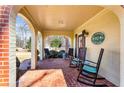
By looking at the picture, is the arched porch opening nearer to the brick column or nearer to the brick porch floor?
the brick porch floor

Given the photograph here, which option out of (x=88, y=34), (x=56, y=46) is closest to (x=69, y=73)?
(x=88, y=34)

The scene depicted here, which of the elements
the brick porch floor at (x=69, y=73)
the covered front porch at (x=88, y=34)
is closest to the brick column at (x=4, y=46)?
the covered front porch at (x=88, y=34)

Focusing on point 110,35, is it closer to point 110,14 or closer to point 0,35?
point 110,14

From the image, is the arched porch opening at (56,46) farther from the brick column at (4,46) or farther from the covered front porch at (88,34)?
the brick column at (4,46)

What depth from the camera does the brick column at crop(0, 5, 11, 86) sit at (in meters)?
2.53

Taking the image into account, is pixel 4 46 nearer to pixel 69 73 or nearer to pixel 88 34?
pixel 69 73

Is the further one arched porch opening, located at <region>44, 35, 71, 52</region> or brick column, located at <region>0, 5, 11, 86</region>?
arched porch opening, located at <region>44, 35, 71, 52</region>

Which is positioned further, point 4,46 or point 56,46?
point 56,46

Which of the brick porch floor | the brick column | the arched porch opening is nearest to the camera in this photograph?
the brick column

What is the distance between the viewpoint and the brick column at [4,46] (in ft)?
8.30

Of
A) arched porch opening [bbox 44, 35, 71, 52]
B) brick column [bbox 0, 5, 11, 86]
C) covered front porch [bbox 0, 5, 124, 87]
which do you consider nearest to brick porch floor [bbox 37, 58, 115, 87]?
covered front porch [bbox 0, 5, 124, 87]

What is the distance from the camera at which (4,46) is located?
8.32ft

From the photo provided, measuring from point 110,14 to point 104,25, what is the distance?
611mm
